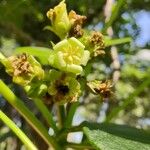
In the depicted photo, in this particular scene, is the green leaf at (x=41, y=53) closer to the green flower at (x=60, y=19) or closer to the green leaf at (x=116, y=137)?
the green flower at (x=60, y=19)

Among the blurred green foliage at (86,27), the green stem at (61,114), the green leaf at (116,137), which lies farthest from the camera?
the blurred green foliage at (86,27)

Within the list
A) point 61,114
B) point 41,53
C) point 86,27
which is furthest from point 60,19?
point 86,27

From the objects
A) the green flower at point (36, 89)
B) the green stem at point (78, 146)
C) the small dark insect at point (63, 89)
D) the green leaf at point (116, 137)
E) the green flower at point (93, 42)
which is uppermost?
the green flower at point (93, 42)

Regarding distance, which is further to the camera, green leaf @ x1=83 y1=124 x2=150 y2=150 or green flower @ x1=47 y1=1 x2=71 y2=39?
green flower @ x1=47 y1=1 x2=71 y2=39

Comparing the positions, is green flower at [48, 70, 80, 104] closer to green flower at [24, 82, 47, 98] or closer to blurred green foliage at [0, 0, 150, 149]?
green flower at [24, 82, 47, 98]

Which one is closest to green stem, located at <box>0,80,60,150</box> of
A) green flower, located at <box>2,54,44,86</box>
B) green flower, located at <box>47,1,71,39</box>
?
green flower, located at <box>2,54,44,86</box>

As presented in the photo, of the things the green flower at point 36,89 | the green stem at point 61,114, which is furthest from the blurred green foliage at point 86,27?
the green flower at point 36,89
